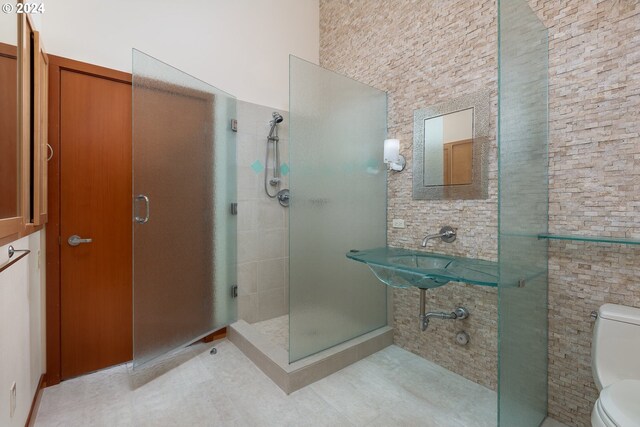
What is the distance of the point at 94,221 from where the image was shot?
199 centimetres

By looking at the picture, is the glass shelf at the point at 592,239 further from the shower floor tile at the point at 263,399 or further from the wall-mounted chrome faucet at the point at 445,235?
the shower floor tile at the point at 263,399

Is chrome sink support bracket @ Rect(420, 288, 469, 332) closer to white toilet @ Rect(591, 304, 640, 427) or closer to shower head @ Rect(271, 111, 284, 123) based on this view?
white toilet @ Rect(591, 304, 640, 427)

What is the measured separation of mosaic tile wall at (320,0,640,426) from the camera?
132cm

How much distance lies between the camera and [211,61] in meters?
2.47

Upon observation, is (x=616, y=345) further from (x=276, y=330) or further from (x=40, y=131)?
(x=40, y=131)

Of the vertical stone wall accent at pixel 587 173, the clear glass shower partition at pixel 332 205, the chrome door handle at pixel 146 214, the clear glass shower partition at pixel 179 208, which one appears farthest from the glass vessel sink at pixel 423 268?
the chrome door handle at pixel 146 214

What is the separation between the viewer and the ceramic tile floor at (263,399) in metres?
1.56

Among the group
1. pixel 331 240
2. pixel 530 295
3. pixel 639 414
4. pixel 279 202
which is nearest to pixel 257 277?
pixel 279 202

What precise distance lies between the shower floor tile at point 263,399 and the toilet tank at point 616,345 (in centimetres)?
61

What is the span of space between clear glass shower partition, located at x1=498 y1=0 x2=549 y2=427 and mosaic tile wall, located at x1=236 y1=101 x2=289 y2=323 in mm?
1995

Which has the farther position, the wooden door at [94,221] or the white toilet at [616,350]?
the wooden door at [94,221]

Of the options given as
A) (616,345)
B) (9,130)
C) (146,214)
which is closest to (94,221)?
(146,214)

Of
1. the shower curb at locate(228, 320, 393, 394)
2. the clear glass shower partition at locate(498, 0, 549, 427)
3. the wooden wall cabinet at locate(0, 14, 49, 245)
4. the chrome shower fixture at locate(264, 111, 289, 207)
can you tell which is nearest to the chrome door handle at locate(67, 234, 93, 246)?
the wooden wall cabinet at locate(0, 14, 49, 245)

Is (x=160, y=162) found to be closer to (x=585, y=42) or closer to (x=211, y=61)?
(x=211, y=61)
